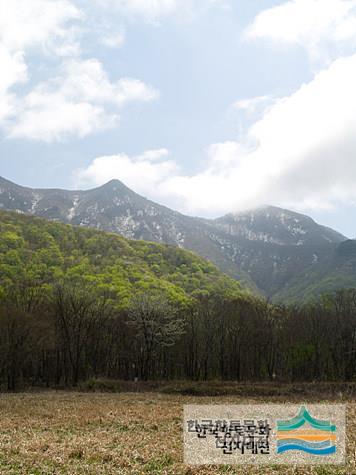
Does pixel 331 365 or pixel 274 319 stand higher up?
pixel 274 319

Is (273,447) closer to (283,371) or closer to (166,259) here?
(283,371)

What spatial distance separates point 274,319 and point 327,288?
10309 cm

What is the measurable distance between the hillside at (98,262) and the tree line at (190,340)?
13.1 metres

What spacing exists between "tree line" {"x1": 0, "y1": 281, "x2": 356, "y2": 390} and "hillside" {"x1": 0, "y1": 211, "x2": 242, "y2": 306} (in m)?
13.1

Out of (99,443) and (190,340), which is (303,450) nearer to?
(99,443)

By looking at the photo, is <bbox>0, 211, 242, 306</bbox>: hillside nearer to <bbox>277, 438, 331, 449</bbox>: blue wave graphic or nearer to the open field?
the open field

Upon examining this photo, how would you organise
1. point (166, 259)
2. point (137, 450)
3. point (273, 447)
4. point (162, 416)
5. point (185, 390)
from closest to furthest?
point (273, 447) → point (137, 450) → point (162, 416) → point (185, 390) → point (166, 259)

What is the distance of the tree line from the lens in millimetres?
62125

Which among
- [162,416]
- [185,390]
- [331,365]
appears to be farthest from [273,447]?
[331,365]

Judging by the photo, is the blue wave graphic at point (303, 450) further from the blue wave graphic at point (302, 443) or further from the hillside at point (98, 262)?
the hillside at point (98, 262)

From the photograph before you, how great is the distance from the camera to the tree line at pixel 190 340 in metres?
62.1

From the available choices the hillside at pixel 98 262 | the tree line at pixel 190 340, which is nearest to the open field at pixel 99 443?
the tree line at pixel 190 340

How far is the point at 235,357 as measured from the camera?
217 ft

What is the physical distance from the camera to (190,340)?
221 feet
